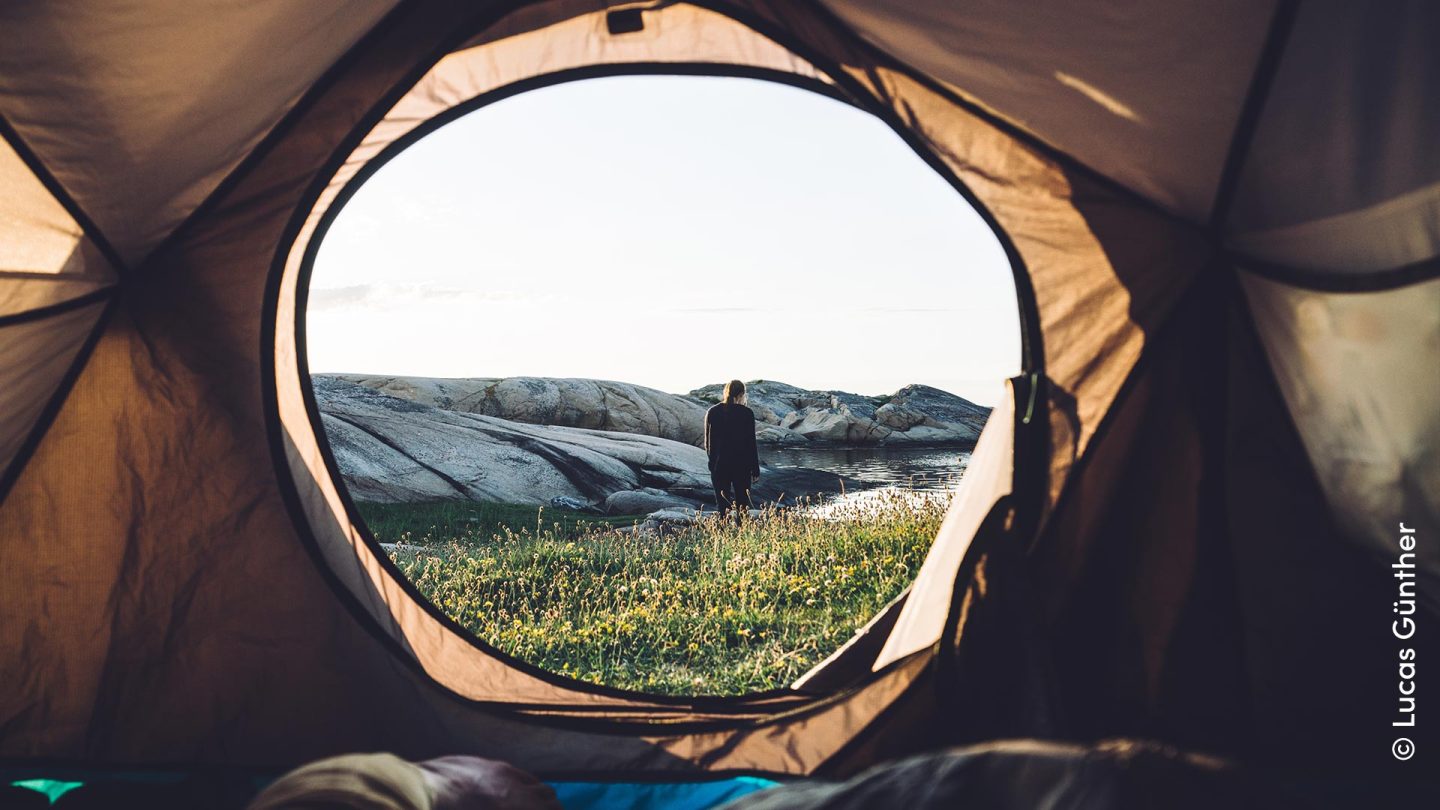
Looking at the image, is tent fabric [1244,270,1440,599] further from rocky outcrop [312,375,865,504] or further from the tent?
rocky outcrop [312,375,865,504]

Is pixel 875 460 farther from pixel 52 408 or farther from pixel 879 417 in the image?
pixel 52 408

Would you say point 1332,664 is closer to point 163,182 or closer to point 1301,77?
point 1301,77

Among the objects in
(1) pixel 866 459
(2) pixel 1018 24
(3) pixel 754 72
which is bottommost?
(1) pixel 866 459

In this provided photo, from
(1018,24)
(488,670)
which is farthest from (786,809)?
(488,670)

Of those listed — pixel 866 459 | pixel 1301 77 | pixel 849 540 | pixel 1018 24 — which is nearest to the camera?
pixel 1301 77

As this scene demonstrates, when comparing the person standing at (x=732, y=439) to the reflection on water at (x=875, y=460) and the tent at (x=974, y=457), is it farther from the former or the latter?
the reflection on water at (x=875, y=460)

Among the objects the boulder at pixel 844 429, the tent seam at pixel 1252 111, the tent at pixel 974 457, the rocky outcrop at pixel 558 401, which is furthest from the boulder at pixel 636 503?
the boulder at pixel 844 429

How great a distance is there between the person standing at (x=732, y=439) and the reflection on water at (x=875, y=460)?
42.3 feet

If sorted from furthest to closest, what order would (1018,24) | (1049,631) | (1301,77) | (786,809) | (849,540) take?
1. (849,540)
2. (1049,631)
3. (1018,24)
4. (1301,77)
5. (786,809)

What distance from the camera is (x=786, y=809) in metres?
1.05

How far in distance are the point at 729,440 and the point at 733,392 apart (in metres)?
0.48

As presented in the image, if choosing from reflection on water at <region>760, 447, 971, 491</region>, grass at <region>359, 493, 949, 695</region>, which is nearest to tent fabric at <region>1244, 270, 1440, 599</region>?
grass at <region>359, 493, 949, 695</region>

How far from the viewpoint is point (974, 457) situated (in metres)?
3.17

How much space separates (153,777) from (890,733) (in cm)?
224
